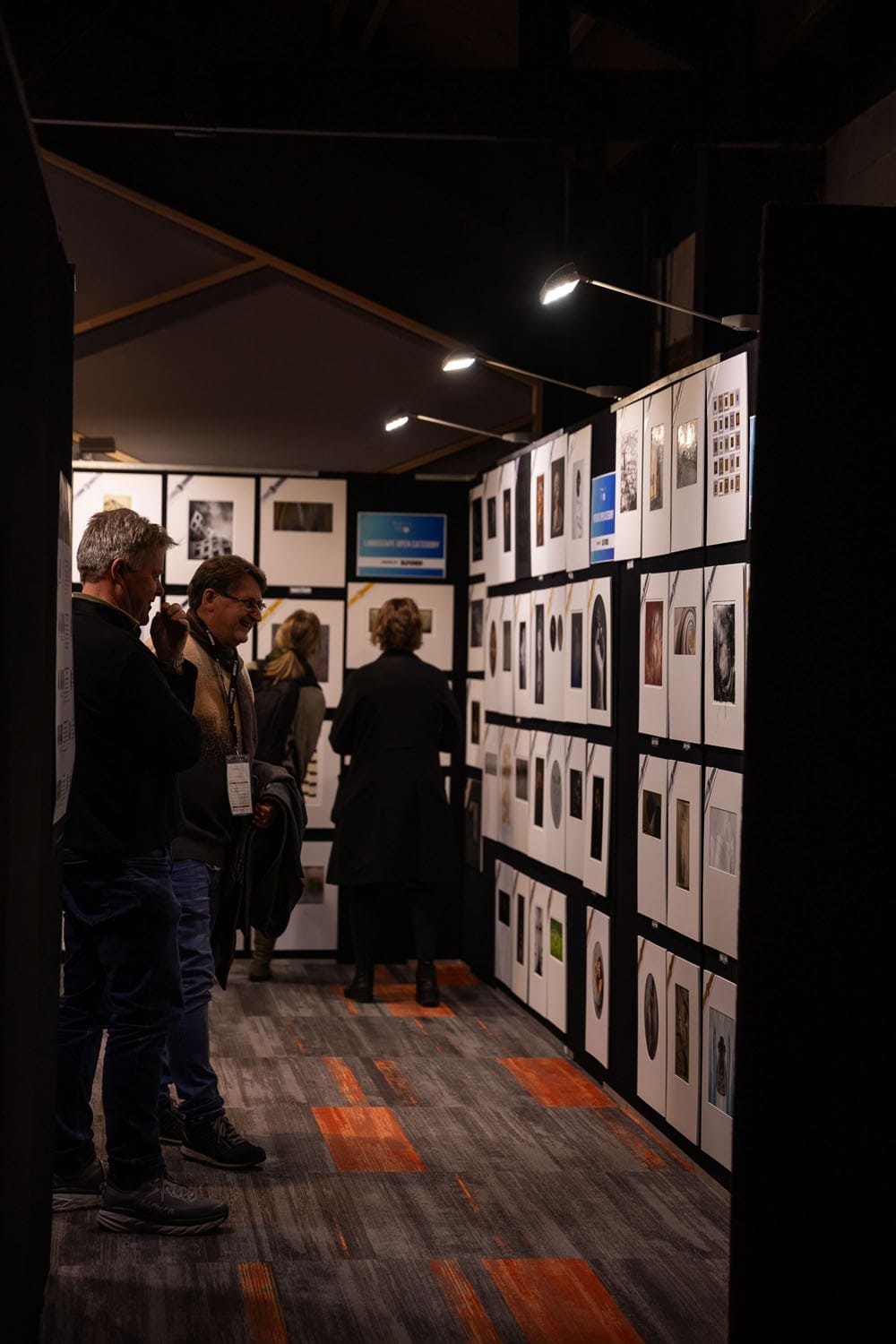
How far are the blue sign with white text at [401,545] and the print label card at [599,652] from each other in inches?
88.1

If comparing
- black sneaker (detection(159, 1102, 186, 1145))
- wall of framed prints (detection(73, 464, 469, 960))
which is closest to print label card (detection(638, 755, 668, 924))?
black sneaker (detection(159, 1102, 186, 1145))

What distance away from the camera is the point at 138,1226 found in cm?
369

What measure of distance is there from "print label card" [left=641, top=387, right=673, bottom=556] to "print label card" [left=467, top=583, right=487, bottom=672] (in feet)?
8.31

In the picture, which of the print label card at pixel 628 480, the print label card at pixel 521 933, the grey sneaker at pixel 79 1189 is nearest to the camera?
the grey sneaker at pixel 79 1189

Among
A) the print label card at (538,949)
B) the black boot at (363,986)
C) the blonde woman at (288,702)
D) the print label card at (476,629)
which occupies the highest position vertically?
the print label card at (476,629)

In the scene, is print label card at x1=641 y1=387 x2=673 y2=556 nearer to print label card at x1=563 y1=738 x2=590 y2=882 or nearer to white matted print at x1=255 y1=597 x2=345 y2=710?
print label card at x1=563 y1=738 x2=590 y2=882

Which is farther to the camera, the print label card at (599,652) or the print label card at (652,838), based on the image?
the print label card at (599,652)

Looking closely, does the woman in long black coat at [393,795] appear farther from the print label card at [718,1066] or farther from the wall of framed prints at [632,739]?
the print label card at [718,1066]

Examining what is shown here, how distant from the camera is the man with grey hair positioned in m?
3.54

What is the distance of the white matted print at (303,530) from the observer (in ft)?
24.8

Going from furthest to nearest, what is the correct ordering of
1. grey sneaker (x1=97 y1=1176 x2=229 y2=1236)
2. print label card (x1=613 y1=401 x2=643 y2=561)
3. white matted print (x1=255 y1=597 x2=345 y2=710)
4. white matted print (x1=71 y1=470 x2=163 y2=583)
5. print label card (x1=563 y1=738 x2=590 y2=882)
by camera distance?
1. white matted print (x1=255 y1=597 x2=345 y2=710)
2. white matted print (x1=71 y1=470 x2=163 y2=583)
3. print label card (x1=563 y1=738 x2=590 y2=882)
4. print label card (x1=613 y1=401 x2=643 y2=561)
5. grey sneaker (x1=97 y1=1176 x2=229 y2=1236)

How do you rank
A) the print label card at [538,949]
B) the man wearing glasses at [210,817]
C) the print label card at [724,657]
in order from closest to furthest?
the print label card at [724,657]
the man wearing glasses at [210,817]
the print label card at [538,949]

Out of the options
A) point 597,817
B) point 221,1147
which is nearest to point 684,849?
point 597,817

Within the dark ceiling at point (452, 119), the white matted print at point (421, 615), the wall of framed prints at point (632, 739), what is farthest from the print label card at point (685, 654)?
A: the white matted print at point (421, 615)
